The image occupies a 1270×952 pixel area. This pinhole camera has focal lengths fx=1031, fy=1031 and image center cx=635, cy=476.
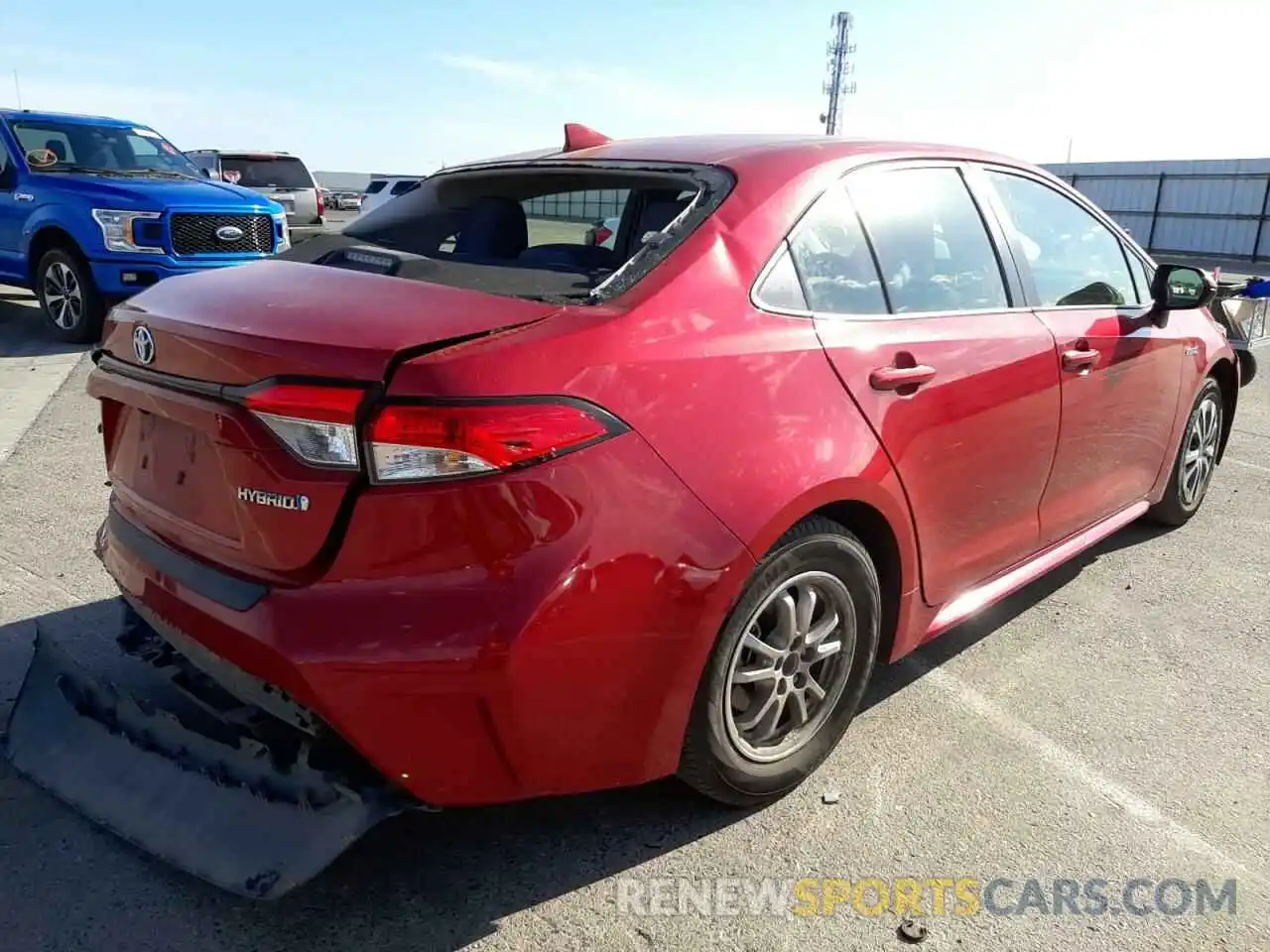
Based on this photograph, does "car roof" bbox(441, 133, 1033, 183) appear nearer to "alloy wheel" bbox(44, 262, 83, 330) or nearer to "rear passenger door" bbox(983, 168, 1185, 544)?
"rear passenger door" bbox(983, 168, 1185, 544)

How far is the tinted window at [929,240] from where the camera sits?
2938mm

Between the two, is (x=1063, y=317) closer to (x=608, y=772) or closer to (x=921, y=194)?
(x=921, y=194)

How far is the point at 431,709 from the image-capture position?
6.70ft

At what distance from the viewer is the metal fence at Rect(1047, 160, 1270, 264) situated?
25.8m

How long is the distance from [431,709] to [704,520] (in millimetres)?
693

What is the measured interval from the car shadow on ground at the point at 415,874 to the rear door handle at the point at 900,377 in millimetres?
1189

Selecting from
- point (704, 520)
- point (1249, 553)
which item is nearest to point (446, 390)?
point (704, 520)

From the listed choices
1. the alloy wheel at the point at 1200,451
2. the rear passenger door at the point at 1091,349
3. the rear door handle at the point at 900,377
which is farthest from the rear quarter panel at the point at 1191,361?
the rear door handle at the point at 900,377

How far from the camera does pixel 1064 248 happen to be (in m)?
3.77

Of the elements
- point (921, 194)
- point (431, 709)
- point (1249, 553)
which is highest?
point (921, 194)

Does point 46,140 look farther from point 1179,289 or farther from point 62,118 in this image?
point 1179,289

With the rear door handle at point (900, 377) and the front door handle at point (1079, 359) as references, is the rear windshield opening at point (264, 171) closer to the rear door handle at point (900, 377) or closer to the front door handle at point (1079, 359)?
the front door handle at point (1079, 359)

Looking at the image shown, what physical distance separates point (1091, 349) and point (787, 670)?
1.79 m
